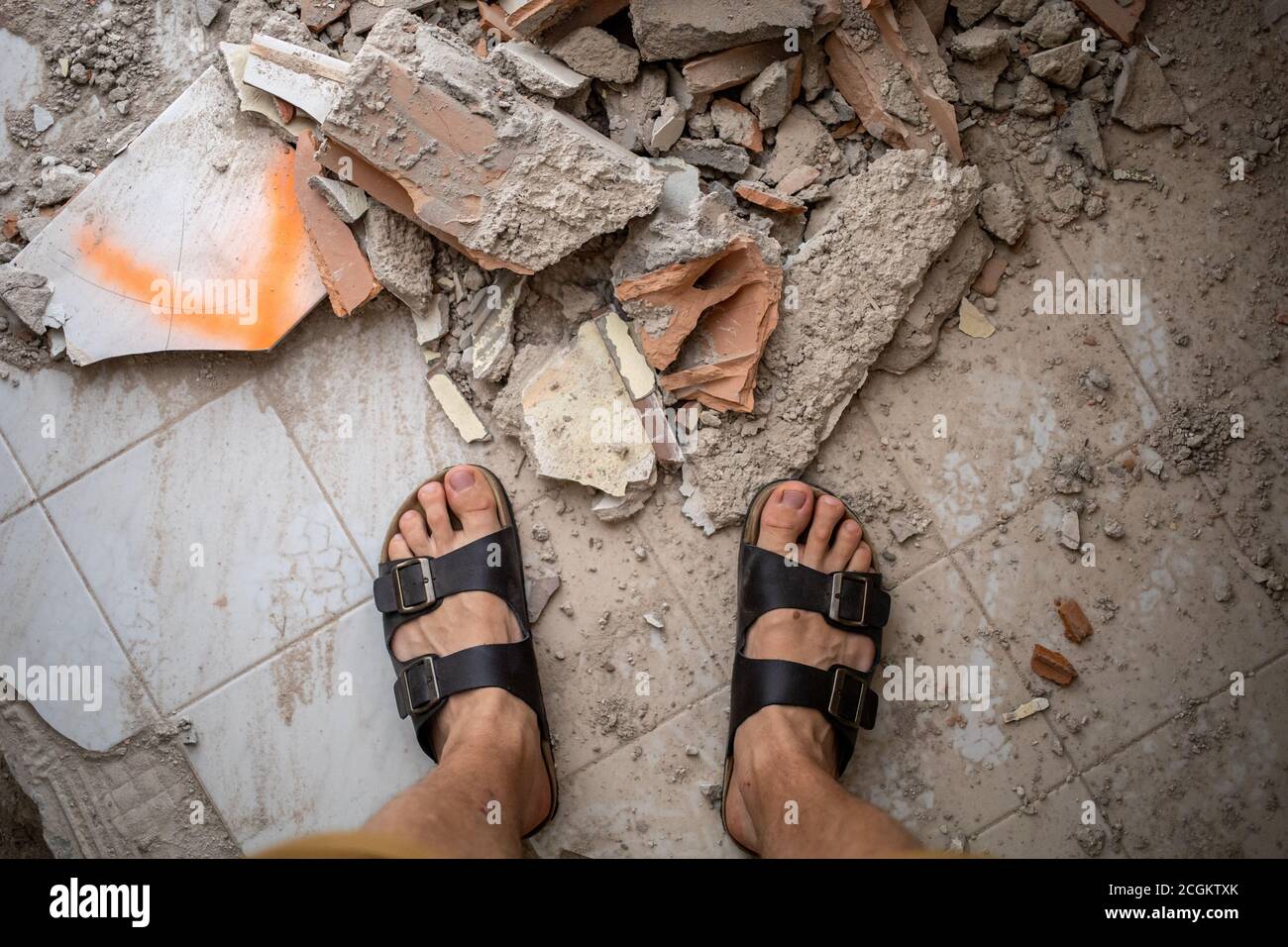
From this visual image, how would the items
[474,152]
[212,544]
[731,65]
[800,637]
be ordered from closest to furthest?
1. [474,152]
2. [731,65]
3. [800,637]
4. [212,544]

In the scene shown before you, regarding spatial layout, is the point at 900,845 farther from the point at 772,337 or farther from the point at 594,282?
the point at 594,282

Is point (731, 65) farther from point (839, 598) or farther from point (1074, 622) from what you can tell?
point (1074, 622)

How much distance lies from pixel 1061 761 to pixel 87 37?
132 inches

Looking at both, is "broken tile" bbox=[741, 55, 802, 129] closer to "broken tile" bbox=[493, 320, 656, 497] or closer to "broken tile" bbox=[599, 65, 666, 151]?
"broken tile" bbox=[599, 65, 666, 151]

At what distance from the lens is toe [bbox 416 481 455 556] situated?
2.56m

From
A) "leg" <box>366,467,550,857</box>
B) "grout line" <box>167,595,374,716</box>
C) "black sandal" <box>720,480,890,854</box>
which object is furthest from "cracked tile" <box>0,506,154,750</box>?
"black sandal" <box>720,480,890,854</box>

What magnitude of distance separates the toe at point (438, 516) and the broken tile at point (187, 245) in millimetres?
594

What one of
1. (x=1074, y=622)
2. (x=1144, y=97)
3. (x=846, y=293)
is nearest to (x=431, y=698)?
(x=846, y=293)

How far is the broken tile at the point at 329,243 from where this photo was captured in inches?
97.3

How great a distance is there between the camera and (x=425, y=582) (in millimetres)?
2531

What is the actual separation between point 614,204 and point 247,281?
1.05 m

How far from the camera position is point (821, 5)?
7.68 ft

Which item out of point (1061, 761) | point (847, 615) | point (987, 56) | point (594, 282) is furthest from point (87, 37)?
point (1061, 761)

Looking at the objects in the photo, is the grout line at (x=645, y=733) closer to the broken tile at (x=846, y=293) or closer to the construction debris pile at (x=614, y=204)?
the construction debris pile at (x=614, y=204)
